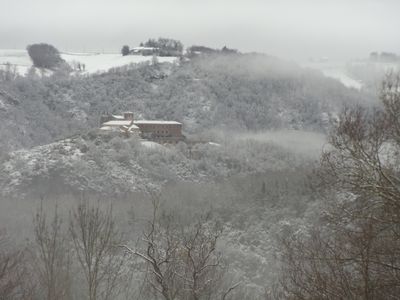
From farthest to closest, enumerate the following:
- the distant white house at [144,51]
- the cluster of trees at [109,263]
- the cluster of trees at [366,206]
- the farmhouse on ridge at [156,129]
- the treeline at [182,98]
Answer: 1. the distant white house at [144,51]
2. the treeline at [182,98]
3. the farmhouse on ridge at [156,129]
4. the cluster of trees at [109,263]
5. the cluster of trees at [366,206]

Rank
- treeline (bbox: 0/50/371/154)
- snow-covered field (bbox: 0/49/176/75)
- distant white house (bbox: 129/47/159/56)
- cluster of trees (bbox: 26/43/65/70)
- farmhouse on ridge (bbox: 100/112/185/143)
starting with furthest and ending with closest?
1. cluster of trees (bbox: 26/43/65/70)
2. distant white house (bbox: 129/47/159/56)
3. snow-covered field (bbox: 0/49/176/75)
4. treeline (bbox: 0/50/371/154)
5. farmhouse on ridge (bbox: 100/112/185/143)

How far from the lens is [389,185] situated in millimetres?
8469

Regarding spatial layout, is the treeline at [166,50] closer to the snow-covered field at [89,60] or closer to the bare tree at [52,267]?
the snow-covered field at [89,60]

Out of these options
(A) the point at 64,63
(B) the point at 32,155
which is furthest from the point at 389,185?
(A) the point at 64,63

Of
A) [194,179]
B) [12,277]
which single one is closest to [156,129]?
[194,179]

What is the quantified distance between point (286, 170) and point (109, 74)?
6876 cm

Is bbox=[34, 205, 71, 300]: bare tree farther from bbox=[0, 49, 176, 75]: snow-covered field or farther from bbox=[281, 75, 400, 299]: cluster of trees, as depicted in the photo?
bbox=[0, 49, 176, 75]: snow-covered field

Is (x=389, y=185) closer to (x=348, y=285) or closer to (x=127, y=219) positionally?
(x=348, y=285)

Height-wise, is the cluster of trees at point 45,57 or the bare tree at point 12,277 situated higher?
the bare tree at point 12,277

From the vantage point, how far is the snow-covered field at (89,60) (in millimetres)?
160625

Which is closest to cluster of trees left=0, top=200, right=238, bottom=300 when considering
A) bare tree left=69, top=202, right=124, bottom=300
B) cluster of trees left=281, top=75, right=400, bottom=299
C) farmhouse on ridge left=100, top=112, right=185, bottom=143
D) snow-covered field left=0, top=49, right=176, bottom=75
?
bare tree left=69, top=202, right=124, bottom=300

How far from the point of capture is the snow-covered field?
16062 centimetres

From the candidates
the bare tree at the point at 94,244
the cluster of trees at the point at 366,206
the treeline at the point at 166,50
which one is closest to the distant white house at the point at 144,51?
the treeline at the point at 166,50

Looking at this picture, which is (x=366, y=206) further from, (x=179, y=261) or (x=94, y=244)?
(x=94, y=244)
